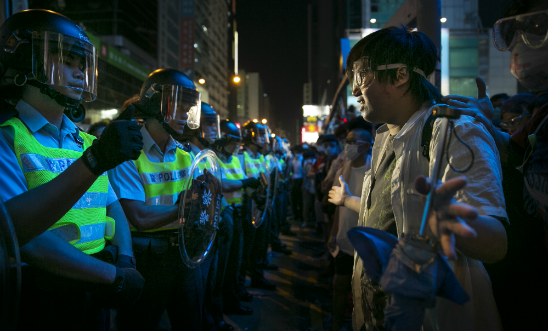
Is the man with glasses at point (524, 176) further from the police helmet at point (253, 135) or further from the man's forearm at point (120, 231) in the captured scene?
the police helmet at point (253, 135)

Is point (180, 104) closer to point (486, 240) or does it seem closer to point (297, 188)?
point (486, 240)

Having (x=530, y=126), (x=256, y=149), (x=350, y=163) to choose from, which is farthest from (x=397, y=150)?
(x=256, y=149)

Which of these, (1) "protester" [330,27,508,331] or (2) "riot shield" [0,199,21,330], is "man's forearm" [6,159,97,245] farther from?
(1) "protester" [330,27,508,331]

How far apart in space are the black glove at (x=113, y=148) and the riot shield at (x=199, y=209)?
1150 mm

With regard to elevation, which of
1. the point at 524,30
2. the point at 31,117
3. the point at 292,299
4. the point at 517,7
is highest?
the point at 517,7

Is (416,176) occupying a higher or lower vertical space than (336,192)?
higher

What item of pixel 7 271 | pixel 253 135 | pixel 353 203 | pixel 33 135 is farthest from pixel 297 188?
pixel 7 271

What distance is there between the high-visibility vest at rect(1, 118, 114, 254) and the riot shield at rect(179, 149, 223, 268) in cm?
62

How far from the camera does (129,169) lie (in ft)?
8.82

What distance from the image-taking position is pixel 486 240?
1247 millimetres

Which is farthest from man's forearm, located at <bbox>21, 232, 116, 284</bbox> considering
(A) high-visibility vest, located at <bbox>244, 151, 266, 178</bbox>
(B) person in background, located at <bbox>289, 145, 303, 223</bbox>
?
(B) person in background, located at <bbox>289, 145, 303, 223</bbox>

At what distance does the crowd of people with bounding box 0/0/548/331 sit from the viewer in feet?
4.46

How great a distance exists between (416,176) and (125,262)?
176 centimetres

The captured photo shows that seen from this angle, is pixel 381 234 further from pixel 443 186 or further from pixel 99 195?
pixel 99 195
